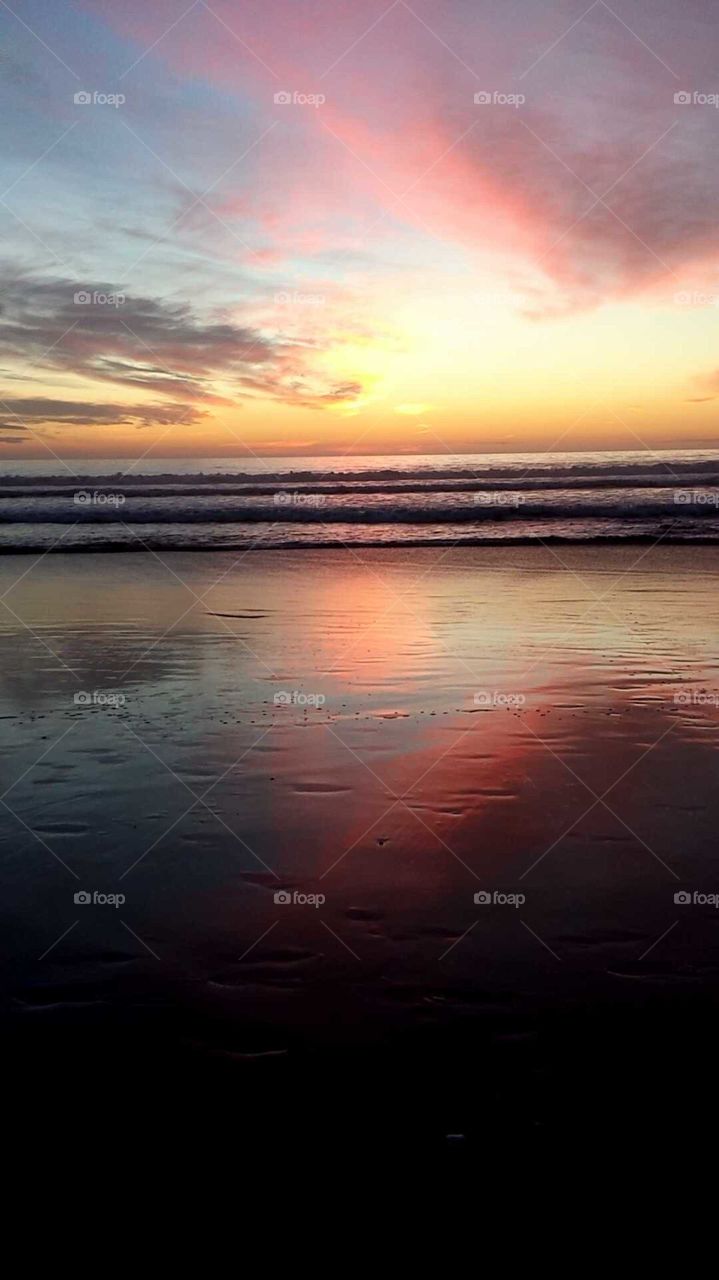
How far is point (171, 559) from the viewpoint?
1867cm

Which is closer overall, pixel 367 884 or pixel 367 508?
pixel 367 884

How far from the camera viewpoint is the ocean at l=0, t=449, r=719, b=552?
70.9 feet

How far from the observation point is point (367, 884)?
4320 millimetres

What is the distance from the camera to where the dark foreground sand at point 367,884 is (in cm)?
293

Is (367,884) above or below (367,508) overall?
below

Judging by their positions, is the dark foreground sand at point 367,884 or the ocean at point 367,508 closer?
the dark foreground sand at point 367,884

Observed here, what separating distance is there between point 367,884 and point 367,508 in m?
23.3

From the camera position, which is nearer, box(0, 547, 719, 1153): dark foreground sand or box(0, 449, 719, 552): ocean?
box(0, 547, 719, 1153): dark foreground sand

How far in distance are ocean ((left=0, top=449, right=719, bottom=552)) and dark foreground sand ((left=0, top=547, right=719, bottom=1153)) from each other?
1244 centimetres

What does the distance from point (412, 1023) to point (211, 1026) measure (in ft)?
2.31

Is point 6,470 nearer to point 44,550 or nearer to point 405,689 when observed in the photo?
point 44,550

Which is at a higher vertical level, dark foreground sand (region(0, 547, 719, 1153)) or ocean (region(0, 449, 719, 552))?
ocean (region(0, 449, 719, 552))

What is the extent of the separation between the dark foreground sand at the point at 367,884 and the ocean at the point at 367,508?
40.8 feet

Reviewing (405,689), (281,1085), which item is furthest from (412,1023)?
(405,689)
